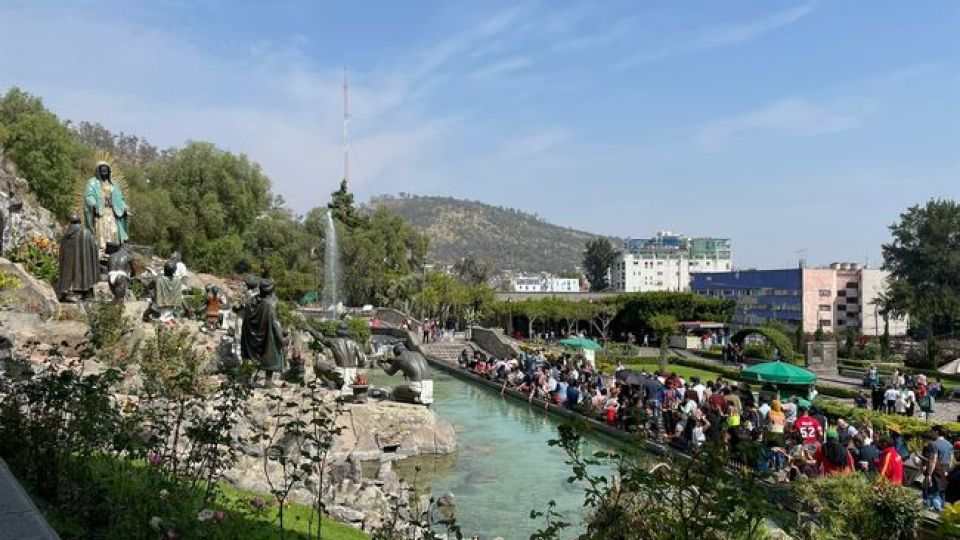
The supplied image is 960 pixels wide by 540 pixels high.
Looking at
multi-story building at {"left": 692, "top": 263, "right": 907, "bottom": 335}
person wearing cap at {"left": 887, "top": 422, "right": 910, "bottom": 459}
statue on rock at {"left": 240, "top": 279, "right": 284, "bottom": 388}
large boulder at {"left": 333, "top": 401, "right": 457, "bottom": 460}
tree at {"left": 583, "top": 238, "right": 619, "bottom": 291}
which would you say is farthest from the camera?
tree at {"left": 583, "top": 238, "right": 619, "bottom": 291}

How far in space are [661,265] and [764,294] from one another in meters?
82.5

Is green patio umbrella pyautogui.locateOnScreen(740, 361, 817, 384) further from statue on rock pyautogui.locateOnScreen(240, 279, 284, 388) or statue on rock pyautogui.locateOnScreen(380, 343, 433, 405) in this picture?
statue on rock pyautogui.locateOnScreen(240, 279, 284, 388)

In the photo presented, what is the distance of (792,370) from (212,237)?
40127 mm

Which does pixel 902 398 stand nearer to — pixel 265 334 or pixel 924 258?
pixel 265 334

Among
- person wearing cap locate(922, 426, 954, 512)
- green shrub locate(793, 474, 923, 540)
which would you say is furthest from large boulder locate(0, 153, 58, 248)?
person wearing cap locate(922, 426, 954, 512)

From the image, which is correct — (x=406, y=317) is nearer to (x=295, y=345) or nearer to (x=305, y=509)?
(x=295, y=345)

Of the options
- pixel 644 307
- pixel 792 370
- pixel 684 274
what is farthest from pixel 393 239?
pixel 684 274

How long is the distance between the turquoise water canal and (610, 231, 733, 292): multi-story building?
5053 inches

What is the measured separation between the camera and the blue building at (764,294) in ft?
Result: 221

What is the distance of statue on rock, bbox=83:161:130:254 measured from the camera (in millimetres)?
19469

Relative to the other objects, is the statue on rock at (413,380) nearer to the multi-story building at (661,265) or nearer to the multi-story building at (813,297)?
the multi-story building at (813,297)

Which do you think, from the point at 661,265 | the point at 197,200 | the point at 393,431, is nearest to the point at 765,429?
the point at 393,431

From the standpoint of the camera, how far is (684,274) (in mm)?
150875

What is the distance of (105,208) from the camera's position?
20250 millimetres
